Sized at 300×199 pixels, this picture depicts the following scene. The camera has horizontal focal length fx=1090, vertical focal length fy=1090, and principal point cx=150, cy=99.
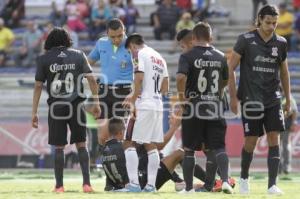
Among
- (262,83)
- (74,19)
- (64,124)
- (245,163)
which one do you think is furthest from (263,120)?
(74,19)

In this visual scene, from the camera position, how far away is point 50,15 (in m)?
32.1

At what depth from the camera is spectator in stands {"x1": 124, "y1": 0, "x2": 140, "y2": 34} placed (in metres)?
30.7

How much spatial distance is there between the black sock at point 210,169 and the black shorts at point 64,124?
170cm

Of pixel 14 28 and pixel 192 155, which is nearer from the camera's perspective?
pixel 192 155

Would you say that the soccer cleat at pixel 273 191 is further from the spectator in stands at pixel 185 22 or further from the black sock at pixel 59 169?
the spectator in stands at pixel 185 22

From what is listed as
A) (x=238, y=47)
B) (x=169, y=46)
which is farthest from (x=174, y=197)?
(x=169, y=46)

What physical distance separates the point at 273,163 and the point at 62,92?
118 inches

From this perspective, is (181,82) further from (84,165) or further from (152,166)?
(84,165)

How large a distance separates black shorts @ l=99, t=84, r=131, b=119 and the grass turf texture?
44.9 inches

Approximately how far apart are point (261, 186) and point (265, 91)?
10.5 ft

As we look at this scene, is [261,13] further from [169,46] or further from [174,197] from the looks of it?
[169,46]

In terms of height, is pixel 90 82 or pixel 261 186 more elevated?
pixel 90 82

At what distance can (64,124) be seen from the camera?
14648 mm

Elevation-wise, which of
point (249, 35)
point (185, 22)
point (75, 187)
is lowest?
point (75, 187)
